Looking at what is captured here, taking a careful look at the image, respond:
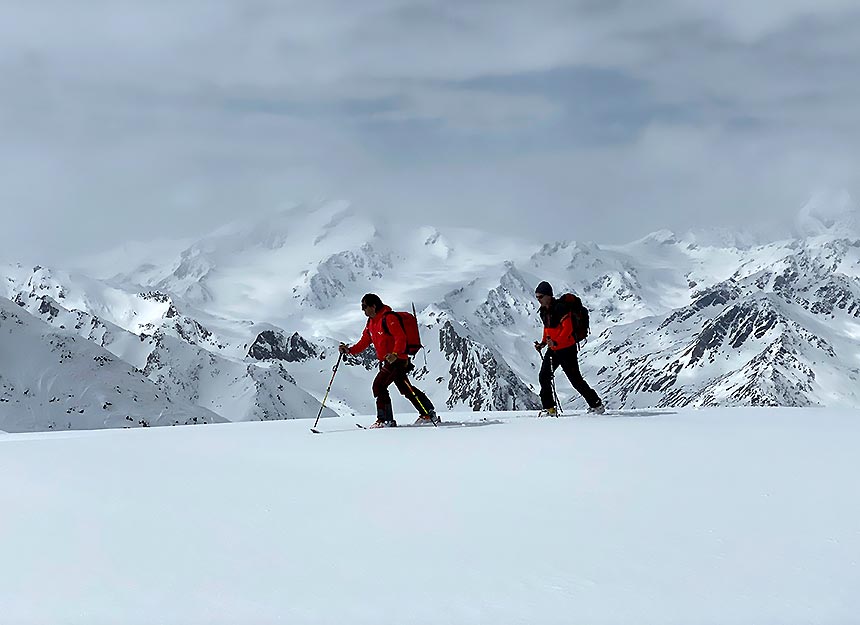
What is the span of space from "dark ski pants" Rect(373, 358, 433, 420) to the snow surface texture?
10.8 ft

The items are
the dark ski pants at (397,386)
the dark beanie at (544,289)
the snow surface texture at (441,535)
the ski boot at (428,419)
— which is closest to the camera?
the snow surface texture at (441,535)

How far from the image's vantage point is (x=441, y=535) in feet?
18.1

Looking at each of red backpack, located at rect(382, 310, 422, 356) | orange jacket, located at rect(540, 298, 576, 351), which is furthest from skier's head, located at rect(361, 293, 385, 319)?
orange jacket, located at rect(540, 298, 576, 351)

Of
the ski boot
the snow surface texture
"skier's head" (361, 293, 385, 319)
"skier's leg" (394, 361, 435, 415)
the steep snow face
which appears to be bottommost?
the steep snow face

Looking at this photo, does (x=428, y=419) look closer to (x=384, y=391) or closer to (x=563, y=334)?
(x=384, y=391)

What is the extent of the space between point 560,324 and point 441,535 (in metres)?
8.57

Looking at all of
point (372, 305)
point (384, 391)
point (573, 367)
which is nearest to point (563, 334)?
point (573, 367)

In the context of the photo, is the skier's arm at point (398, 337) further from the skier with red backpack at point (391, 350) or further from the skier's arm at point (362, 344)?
the skier's arm at point (362, 344)

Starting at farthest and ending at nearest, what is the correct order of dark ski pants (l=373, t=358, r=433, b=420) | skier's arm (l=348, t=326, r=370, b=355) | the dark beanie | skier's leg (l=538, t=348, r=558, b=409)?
1. skier's leg (l=538, t=348, r=558, b=409)
2. the dark beanie
3. skier's arm (l=348, t=326, r=370, b=355)
4. dark ski pants (l=373, t=358, r=433, b=420)

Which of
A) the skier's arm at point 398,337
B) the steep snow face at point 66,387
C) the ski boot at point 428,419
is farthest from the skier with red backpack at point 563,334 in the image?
the steep snow face at point 66,387

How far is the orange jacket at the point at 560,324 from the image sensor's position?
13602 mm

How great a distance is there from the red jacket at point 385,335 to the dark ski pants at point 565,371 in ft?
8.66

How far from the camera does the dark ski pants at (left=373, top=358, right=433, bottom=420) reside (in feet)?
41.2

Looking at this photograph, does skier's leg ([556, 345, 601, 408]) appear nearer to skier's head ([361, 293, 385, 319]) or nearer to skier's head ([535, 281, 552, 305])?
skier's head ([535, 281, 552, 305])
